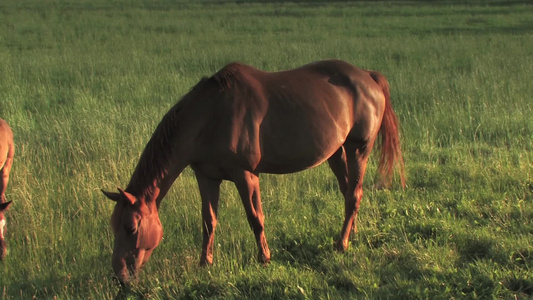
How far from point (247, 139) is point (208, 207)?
606 mm

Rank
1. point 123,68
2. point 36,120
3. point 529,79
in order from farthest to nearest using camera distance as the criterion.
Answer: point 123,68 → point 529,79 → point 36,120

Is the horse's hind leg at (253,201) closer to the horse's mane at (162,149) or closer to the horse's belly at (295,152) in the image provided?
the horse's belly at (295,152)

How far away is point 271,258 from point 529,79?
318 inches

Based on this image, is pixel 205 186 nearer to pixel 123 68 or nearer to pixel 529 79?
pixel 529 79

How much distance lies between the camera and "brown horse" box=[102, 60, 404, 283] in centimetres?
340

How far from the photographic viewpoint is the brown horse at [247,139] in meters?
3.40

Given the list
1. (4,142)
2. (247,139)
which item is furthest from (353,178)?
(4,142)

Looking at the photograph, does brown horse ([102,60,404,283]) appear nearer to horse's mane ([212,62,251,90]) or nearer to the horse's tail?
horse's mane ([212,62,251,90])

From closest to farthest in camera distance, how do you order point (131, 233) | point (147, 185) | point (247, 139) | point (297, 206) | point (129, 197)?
point (129, 197), point (131, 233), point (147, 185), point (247, 139), point (297, 206)

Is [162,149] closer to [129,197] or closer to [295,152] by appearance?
[129,197]

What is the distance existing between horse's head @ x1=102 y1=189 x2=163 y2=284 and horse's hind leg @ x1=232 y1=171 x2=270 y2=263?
0.60 m

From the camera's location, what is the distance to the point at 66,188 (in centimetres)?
535

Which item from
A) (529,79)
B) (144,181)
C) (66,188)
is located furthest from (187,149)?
(529,79)

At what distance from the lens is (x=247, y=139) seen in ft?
11.8
